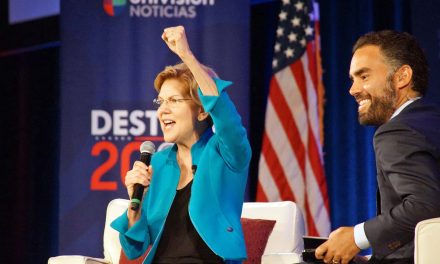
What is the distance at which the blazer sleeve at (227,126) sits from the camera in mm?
2639

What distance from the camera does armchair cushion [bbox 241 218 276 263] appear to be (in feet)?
11.5

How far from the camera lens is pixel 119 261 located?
3598mm

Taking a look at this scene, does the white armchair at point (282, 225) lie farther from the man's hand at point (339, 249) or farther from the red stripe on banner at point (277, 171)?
the red stripe on banner at point (277, 171)

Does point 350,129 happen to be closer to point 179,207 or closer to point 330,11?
point 330,11

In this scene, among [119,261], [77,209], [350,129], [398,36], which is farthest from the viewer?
[350,129]

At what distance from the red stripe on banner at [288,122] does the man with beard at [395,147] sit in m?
2.41

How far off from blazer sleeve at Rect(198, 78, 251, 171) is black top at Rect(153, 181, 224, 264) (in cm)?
26

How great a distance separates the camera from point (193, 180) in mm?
2811

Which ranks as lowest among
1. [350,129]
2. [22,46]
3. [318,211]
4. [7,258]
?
[7,258]

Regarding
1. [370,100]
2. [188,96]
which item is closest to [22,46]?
[188,96]

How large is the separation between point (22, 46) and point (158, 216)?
3373 mm

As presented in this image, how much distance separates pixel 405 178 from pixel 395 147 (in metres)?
0.10

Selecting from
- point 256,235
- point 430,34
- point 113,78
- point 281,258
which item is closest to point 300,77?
point 430,34

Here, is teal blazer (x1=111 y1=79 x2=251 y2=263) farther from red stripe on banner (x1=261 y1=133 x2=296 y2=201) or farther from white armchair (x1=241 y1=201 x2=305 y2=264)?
red stripe on banner (x1=261 y1=133 x2=296 y2=201)
